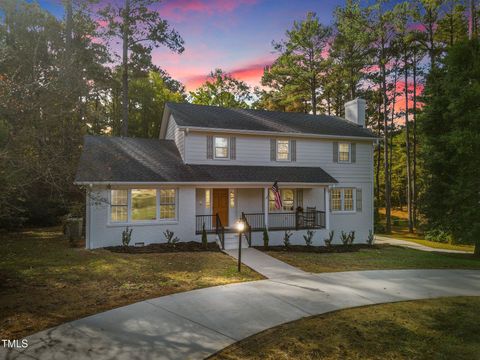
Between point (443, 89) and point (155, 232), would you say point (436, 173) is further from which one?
point (155, 232)

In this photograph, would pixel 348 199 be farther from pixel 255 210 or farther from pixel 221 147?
pixel 221 147

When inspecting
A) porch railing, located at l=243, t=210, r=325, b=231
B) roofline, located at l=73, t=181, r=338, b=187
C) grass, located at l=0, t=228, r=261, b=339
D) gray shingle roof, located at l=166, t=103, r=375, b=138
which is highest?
gray shingle roof, located at l=166, t=103, r=375, b=138

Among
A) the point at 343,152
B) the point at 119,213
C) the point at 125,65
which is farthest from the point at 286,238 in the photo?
the point at 125,65

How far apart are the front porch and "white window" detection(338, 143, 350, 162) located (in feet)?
8.00

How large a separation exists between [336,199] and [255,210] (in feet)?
16.9

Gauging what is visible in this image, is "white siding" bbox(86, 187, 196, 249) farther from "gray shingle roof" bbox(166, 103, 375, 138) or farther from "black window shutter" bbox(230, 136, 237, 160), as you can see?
"gray shingle roof" bbox(166, 103, 375, 138)

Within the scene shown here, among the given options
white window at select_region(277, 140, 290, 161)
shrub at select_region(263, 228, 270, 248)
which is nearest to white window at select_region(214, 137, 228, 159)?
white window at select_region(277, 140, 290, 161)

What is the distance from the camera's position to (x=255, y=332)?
5.30 meters

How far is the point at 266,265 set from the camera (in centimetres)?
1048

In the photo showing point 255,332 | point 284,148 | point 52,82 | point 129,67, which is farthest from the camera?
point 129,67

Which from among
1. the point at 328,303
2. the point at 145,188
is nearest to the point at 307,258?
the point at 328,303

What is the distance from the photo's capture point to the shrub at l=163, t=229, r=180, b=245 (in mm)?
13527

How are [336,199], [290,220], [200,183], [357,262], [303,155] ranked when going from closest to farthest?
1. [357,262]
2. [200,183]
3. [290,220]
4. [303,155]
5. [336,199]

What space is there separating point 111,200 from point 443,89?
650 inches
